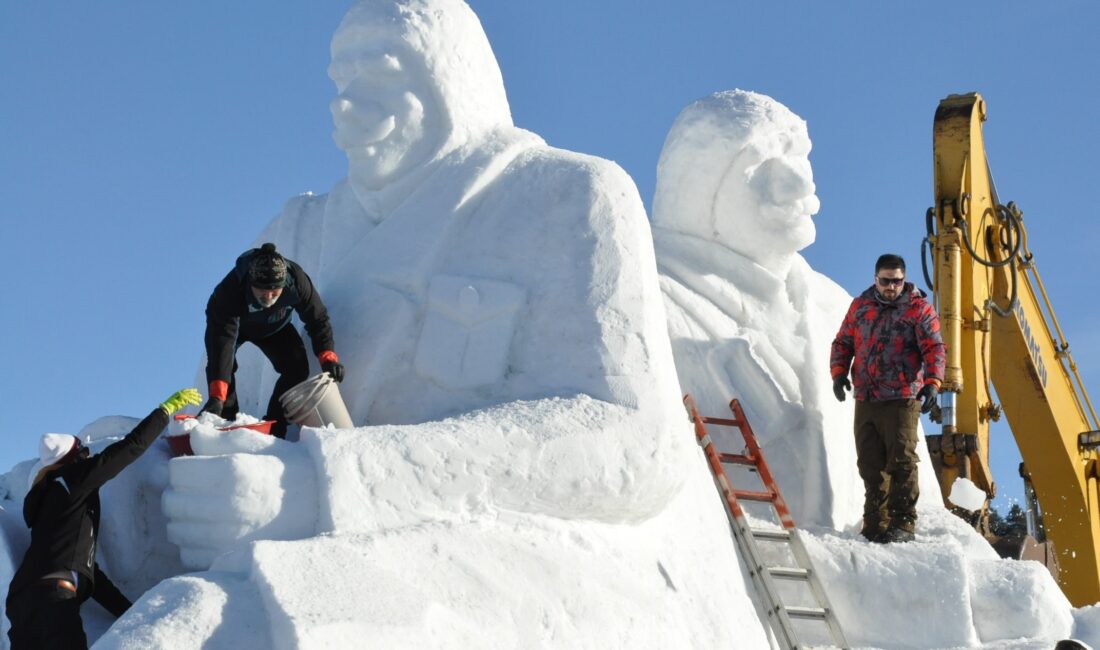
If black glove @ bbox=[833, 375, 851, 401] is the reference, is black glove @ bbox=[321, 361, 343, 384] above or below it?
above

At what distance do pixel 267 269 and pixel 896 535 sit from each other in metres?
3.43

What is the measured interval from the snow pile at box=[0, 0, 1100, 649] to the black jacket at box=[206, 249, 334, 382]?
0.22 meters

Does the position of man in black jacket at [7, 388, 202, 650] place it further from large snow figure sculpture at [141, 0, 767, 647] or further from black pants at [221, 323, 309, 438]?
black pants at [221, 323, 309, 438]

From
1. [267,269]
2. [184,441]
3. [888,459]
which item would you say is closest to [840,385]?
[888,459]

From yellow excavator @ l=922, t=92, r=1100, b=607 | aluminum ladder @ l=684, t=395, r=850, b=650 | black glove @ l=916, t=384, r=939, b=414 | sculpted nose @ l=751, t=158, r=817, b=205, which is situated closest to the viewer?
aluminum ladder @ l=684, t=395, r=850, b=650

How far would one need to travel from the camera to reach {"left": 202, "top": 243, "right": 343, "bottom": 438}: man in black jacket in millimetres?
6789

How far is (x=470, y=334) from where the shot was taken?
6.86 metres

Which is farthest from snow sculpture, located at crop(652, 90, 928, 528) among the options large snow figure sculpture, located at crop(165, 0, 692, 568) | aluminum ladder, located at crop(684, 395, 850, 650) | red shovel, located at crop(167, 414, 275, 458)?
red shovel, located at crop(167, 414, 275, 458)

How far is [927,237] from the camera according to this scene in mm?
13398

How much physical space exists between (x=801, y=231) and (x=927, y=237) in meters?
4.08

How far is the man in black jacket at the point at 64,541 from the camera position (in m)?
5.87

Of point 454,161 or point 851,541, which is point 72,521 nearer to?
point 454,161

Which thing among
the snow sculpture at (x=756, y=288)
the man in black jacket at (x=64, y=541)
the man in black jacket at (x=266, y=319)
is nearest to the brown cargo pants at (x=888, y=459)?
the snow sculpture at (x=756, y=288)

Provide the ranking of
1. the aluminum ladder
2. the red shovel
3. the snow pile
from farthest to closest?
the aluminum ladder, the red shovel, the snow pile
